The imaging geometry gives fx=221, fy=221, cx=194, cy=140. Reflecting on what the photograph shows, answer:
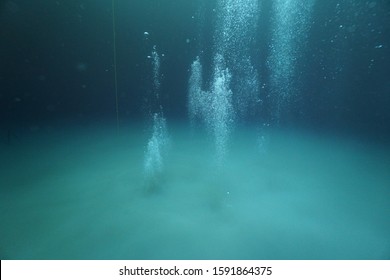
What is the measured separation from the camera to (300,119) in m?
4.61

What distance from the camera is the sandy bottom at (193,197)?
3012mm

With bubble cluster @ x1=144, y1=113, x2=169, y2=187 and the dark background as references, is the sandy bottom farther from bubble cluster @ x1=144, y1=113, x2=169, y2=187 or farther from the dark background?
the dark background

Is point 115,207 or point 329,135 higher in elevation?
point 329,135

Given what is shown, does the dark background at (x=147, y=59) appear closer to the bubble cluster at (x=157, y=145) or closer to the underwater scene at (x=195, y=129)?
the underwater scene at (x=195, y=129)

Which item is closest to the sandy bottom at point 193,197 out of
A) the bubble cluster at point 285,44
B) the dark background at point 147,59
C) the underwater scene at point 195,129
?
the underwater scene at point 195,129

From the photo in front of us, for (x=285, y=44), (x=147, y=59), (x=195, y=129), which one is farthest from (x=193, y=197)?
(x=285, y=44)

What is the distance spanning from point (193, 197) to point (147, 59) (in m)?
2.99

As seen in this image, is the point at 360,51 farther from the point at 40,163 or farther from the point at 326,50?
the point at 40,163

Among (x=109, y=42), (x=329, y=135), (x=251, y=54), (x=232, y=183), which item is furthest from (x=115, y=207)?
(x=329, y=135)

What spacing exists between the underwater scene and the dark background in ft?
0.07

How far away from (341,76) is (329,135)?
114cm

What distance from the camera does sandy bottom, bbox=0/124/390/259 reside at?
301 cm

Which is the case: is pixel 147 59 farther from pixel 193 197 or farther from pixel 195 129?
pixel 193 197

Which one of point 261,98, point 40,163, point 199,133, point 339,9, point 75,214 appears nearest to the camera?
point 75,214
